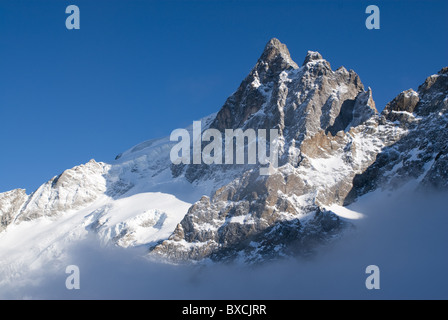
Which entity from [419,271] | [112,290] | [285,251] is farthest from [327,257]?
[112,290]

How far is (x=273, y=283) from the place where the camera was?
185250mm

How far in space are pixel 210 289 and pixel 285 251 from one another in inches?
896
